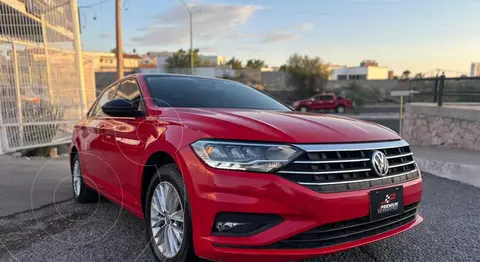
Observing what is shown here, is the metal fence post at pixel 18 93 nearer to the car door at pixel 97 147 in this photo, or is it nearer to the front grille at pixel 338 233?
the car door at pixel 97 147

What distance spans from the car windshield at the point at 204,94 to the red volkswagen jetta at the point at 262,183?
0.19 metres

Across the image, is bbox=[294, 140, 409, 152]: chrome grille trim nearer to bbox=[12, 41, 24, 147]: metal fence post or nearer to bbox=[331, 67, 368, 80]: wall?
bbox=[12, 41, 24, 147]: metal fence post

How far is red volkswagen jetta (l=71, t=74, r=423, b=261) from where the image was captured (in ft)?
7.43

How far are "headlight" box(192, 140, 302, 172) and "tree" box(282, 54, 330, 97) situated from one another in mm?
43708

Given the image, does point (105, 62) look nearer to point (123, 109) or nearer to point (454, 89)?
point (454, 89)

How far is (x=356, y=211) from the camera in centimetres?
239

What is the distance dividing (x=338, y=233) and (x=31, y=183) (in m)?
5.18

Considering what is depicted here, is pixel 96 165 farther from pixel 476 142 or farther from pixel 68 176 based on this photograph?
pixel 476 142

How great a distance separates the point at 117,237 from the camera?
356 centimetres

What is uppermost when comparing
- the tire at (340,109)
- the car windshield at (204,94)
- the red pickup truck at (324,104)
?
the car windshield at (204,94)

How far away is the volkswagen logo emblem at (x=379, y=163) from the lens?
2553 millimetres

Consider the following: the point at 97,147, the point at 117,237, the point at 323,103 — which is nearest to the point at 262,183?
the point at 117,237

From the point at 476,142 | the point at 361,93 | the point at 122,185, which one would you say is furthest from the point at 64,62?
the point at 361,93

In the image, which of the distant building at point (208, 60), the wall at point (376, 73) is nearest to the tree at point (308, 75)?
the distant building at point (208, 60)
